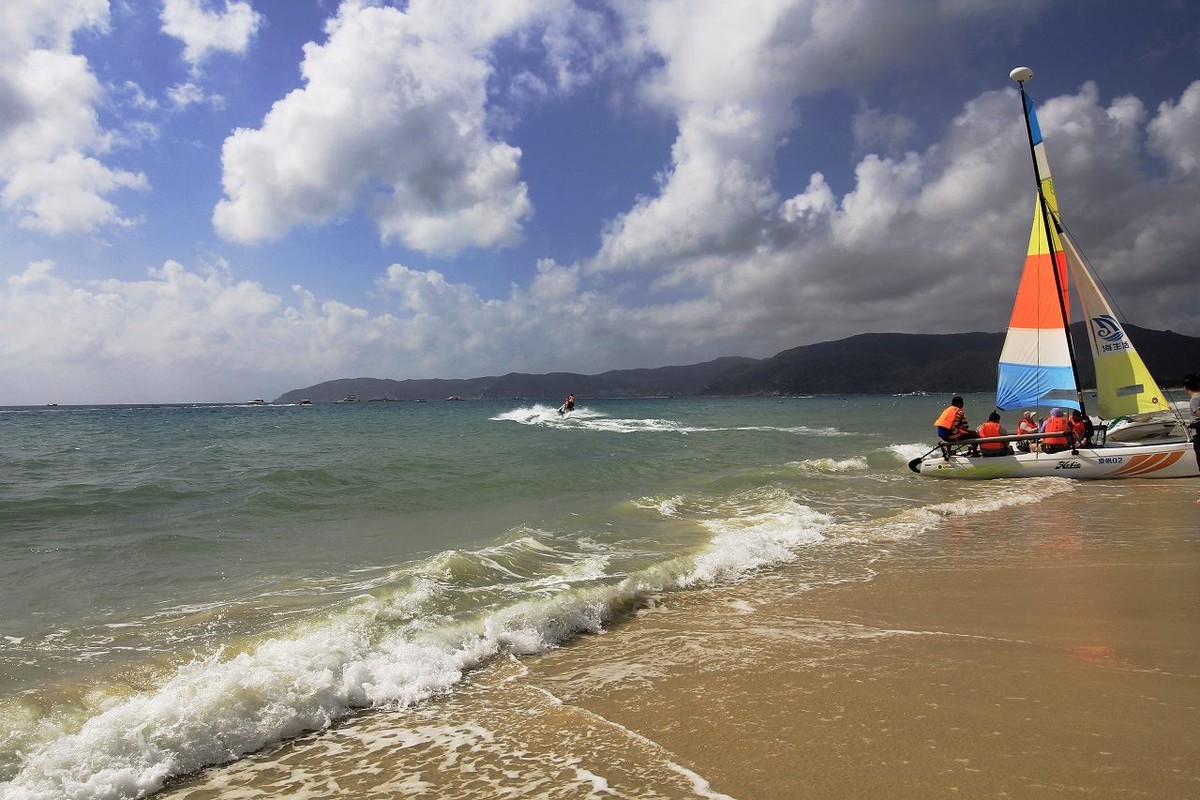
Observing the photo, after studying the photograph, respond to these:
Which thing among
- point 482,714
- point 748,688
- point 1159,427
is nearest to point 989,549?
point 748,688

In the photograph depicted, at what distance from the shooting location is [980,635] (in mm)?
5348

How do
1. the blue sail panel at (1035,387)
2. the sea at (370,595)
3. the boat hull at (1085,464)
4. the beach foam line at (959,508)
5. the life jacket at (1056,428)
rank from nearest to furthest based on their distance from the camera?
the sea at (370,595)
the beach foam line at (959,508)
the boat hull at (1085,464)
the life jacket at (1056,428)
the blue sail panel at (1035,387)

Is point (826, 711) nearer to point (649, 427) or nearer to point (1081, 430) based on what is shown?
point (1081, 430)


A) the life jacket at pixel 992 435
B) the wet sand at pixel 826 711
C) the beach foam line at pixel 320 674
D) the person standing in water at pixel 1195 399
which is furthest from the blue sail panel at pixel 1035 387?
the beach foam line at pixel 320 674

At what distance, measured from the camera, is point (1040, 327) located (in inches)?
772

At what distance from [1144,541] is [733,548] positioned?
5719mm

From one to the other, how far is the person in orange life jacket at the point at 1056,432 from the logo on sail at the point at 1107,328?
8.30ft

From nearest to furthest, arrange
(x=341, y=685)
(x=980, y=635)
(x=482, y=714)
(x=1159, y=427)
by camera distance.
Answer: (x=482, y=714), (x=341, y=685), (x=980, y=635), (x=1159, y=427)

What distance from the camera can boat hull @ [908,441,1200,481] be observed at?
15648mm

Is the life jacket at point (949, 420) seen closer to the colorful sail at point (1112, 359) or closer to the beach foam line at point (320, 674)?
the colorful sail at point (1112, 359)

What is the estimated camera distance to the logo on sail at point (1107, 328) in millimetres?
17969

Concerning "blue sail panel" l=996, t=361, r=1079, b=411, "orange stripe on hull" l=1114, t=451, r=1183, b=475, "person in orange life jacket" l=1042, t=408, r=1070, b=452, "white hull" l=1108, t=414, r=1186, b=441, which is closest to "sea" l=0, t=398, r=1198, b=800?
"orange stripe on hull" l=1114, t=451, r=1183, b=475

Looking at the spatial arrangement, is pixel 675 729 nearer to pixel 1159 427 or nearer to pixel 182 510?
pixel 182 510

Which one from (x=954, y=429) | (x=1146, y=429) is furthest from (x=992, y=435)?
(x=1146, y=429)
